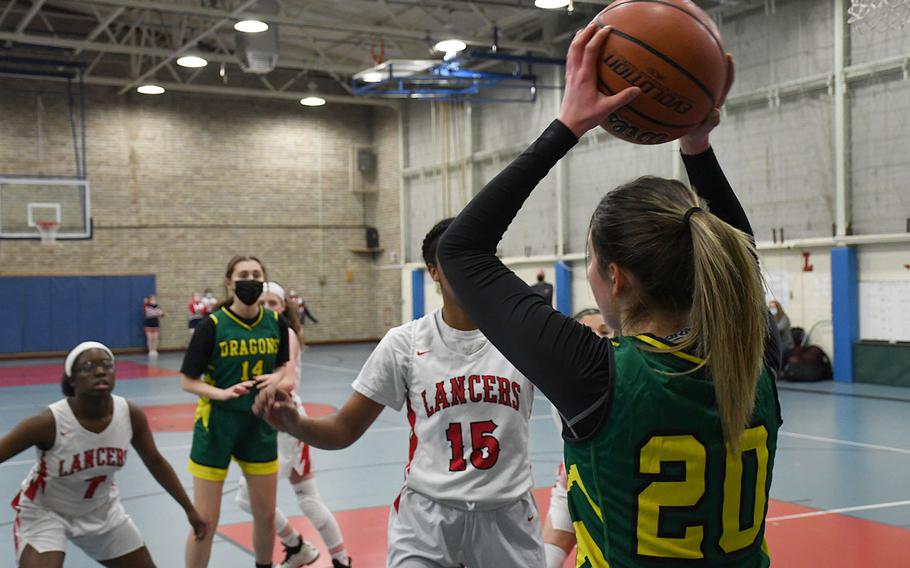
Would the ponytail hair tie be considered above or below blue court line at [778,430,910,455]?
above

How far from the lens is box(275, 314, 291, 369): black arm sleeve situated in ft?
18.7

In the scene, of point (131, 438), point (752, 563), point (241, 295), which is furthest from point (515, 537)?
point (241, 295)

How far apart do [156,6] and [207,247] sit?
8978mm

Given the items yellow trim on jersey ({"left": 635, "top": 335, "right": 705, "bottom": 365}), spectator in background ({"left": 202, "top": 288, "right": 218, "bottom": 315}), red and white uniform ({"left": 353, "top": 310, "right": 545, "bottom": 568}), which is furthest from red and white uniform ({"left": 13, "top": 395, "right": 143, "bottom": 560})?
spectator in background ({"left": 202, "top": 288, "right": 218, "bottom": 315})

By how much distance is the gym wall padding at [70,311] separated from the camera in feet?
73.8

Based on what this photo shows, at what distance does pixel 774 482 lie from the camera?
768 centimetres

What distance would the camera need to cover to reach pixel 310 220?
26031mm

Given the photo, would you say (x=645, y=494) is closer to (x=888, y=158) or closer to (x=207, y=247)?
(x=888, y=158)

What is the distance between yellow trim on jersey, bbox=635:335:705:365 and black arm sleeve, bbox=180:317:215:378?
4030mm

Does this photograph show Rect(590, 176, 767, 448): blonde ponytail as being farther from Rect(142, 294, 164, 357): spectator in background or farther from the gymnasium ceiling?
Rect(142, 294, 164, 357): spectator in background

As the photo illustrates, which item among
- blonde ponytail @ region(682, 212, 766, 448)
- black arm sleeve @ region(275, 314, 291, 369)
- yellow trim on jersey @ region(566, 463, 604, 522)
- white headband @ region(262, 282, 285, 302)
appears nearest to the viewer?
blonde ponytail @ region(682, 212, 766, 448)

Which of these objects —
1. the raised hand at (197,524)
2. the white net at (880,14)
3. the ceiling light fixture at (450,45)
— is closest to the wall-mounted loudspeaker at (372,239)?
the ceiling light fixture at (450,45)

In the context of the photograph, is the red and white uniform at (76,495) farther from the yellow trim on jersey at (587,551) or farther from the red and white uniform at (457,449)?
the yellow trim on jersey at (587,551)

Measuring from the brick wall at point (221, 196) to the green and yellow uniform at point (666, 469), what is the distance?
919 inches
